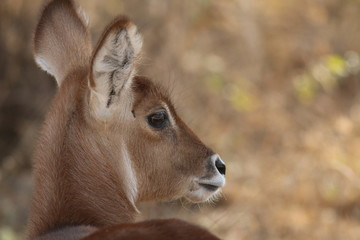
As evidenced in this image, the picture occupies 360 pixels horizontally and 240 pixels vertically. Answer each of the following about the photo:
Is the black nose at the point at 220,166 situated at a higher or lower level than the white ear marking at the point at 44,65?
lower

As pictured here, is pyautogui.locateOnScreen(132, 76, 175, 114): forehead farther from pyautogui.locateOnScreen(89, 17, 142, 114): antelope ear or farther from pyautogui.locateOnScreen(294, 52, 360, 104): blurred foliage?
pyautogui.locateOnScreen(294, 52, 360, 104): blurred foliage

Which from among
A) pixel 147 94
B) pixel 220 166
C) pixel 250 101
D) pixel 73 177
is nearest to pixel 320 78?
pixel 250 101

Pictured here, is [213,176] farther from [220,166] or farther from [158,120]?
[158,120]

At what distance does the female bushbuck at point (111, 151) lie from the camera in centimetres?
486

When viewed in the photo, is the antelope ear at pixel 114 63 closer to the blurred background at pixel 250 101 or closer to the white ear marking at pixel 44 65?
the white ear marking at pixel 44 65

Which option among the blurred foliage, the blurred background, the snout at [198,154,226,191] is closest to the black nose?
the snout at [198,154,226,191]

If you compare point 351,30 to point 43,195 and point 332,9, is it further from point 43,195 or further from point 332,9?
point 43,195

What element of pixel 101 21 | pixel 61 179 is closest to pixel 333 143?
pixel 101 21

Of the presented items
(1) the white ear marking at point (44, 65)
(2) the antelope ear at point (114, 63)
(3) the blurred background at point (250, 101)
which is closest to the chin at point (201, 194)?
(2) the antelope ear at point (114, 63)

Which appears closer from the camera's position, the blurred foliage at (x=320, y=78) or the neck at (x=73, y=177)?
the neck at (x=73, y=177)

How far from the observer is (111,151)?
5.02 m

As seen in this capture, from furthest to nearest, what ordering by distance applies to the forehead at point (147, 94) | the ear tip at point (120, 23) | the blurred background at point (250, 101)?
1. the blurred background at point (250, 101)
2. the forehead at point (147, 94)
3. the ear tip at point (120, 23)

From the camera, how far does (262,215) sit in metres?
10.1

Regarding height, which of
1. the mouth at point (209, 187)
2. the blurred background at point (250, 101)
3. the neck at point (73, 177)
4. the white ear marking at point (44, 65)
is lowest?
the neck at point (73, 177)
